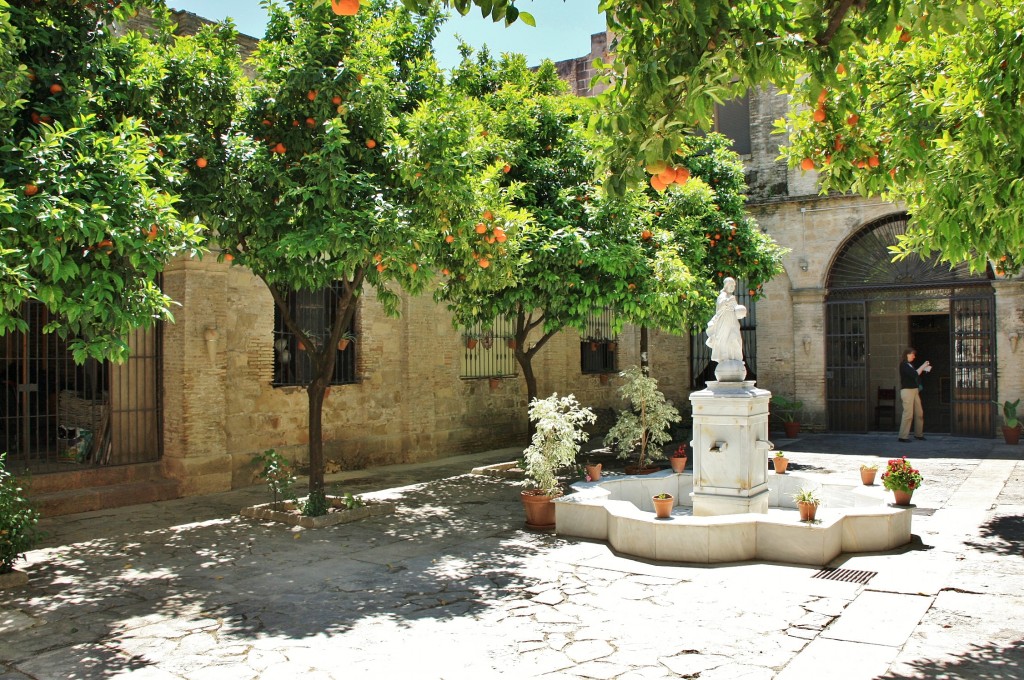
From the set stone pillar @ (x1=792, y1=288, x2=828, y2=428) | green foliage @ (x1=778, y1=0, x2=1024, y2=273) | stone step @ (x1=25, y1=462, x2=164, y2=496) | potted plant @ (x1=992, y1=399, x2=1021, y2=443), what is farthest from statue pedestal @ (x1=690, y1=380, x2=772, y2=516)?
stone pillar @ (x1=792, y1=288, x2=828, y2=428)

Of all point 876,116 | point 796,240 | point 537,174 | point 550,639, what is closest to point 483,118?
point 537,174

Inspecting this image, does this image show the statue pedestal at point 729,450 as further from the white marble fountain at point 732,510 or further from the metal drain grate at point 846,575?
the metal drain grate at point 846,575

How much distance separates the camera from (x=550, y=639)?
5148mm

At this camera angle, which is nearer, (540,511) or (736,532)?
(736,532)

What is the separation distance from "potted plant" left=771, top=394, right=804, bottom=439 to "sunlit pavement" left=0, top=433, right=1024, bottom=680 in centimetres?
Answer: 829

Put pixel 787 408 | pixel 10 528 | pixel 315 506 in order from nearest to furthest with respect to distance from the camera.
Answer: pixel 10 528 < pixel 315 506 < pixel 787 408

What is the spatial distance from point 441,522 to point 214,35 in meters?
5.72

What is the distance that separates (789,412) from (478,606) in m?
13.4

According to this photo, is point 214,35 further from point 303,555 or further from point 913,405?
point 913,405

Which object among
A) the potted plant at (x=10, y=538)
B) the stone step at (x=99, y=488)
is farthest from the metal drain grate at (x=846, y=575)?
the stone step at (x=99, y=488)

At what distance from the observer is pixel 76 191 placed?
5266 millimetres

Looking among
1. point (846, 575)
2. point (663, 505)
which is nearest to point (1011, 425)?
point (846, 575)

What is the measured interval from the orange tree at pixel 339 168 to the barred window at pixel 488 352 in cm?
669

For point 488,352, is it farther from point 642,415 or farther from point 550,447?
point 550,447
